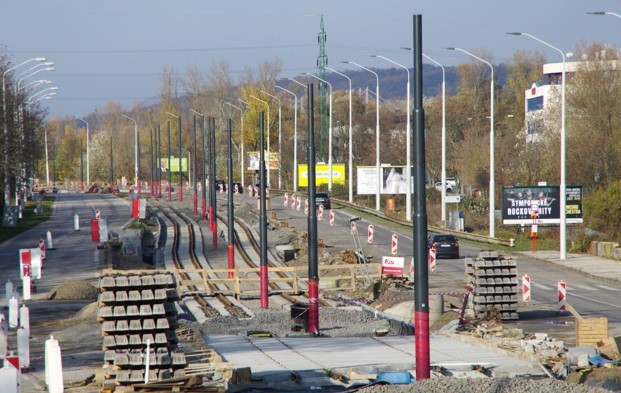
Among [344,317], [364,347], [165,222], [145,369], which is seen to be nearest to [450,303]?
[344,317]

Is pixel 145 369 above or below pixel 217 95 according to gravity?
below

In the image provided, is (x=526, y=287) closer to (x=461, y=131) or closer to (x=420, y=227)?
(x=420, y=227)

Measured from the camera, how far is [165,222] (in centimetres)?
7431

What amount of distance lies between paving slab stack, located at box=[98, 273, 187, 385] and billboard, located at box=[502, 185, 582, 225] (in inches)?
1573

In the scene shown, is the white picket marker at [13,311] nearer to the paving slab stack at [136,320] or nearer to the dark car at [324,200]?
the paving slab stack at [136,320]

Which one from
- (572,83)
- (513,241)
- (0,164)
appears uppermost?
(572,83)

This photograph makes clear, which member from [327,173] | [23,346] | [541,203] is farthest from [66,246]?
[23,346]

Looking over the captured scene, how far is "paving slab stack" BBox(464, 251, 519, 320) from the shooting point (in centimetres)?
3150

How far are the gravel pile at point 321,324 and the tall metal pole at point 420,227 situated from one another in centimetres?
1109

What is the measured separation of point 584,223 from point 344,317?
109 ft

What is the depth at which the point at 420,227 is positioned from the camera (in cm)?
1625

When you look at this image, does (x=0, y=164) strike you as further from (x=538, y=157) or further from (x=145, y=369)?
(x=145, y=369)

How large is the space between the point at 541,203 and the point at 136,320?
41.2 m

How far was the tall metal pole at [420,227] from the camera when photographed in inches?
638
